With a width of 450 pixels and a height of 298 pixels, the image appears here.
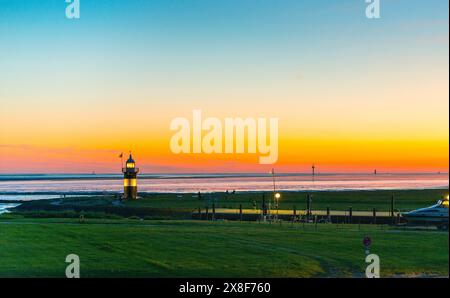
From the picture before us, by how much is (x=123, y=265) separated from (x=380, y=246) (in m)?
12.8

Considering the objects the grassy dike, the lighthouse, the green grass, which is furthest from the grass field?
the green grass

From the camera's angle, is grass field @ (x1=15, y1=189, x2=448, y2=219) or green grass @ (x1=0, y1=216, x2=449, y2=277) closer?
green grass @ (x1=0, y1=216, x2=449, y2=277)

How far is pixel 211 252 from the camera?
102 ft

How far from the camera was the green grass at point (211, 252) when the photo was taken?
27016 mm

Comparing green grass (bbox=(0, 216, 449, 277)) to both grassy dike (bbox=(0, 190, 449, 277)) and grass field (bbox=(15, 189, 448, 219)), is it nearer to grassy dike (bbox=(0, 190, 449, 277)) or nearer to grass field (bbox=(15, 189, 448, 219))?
grassy dike (bbox=(0, 190, 449, 277))

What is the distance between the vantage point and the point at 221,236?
3669 cm

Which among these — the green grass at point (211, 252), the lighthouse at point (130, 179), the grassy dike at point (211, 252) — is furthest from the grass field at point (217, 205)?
the green grass at point (211, 252)

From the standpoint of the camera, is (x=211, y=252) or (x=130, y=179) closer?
(x=211, y=252)

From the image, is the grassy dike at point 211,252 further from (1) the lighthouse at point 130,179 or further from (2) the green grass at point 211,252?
(1) the lighthouse at point 130,179

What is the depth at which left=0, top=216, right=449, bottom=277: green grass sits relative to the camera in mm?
27016

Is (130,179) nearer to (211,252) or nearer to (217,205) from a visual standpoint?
(217,205)

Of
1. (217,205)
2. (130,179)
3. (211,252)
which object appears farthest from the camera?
(130,179)

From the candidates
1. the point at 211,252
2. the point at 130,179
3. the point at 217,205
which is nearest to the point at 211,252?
the point at 211,252
